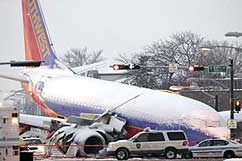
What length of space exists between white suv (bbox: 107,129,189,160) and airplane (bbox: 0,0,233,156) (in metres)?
4.20

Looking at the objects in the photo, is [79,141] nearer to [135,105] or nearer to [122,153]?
[135,105]

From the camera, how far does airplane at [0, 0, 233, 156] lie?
128 ft

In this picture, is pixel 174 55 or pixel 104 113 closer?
pixel 104 113

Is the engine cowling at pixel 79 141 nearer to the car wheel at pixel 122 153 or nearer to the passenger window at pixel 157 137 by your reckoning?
the car wheel at pixel 122 153

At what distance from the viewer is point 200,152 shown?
35156 mm

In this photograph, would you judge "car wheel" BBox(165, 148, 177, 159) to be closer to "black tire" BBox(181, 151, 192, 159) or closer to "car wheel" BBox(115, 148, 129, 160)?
"black tire" BBox(181, 151, 192, 159)

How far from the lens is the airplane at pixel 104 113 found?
39.0 m

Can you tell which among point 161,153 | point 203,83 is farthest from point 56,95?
point 203,83

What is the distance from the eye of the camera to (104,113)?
42.3 meters

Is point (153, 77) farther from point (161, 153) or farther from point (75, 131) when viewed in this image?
point (161, 153)

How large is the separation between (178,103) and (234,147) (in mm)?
6598

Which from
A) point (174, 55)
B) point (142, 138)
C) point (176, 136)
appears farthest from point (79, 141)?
point (174, 55)

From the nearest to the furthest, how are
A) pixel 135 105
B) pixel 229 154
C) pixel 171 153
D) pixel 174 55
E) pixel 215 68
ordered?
pixel 171 153 → pixel 229 154 → pixel 135 105 → pixel 215 68 → pixel 174 55

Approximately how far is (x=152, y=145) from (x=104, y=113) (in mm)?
8484
